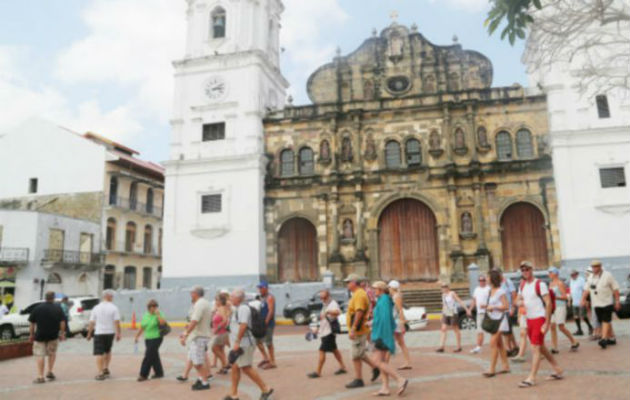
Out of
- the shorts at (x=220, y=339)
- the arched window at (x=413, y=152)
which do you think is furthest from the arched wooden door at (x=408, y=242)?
the shorts at (x=220, y=339)

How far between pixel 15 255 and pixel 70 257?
3.11 metres

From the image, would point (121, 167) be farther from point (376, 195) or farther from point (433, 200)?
point (433, 200)

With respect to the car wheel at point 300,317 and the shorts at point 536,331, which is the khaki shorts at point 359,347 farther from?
the car wheel at point 300,317

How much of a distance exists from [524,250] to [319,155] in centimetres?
1151

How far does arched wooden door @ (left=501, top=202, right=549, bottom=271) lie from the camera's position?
83.8 ft

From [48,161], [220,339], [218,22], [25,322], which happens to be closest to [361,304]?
[220,339]

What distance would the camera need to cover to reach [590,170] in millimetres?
24562

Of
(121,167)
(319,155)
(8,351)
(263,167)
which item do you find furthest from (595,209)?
(121,167)

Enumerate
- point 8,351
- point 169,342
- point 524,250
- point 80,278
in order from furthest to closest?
point 80,278 → point 524,250 → point 169,342 → point 8,351

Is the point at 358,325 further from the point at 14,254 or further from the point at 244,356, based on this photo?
the point at 14,254

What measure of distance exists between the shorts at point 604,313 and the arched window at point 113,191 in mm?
31665

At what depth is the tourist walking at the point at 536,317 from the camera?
7.84 metres

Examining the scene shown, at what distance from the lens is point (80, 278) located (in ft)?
109

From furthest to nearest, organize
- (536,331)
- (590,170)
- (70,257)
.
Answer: (70,257), (590,170), (536,331)
